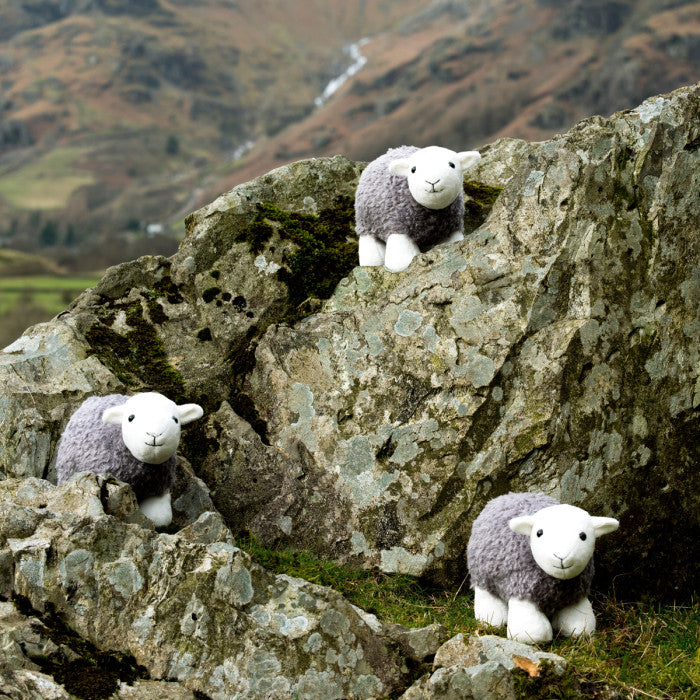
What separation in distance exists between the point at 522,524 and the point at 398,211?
4573mm

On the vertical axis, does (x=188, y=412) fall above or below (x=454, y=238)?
below

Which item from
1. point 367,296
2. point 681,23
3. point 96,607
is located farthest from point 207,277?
point 681,23

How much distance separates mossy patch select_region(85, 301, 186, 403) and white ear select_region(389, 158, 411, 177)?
3.86 m

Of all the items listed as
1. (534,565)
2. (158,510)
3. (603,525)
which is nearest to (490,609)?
(534,565)

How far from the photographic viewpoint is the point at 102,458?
8523 mm

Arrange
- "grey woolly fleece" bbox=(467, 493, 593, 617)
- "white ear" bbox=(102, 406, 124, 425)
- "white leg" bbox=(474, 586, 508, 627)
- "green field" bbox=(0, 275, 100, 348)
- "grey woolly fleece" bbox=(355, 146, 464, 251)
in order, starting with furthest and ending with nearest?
"green field" bbox=(0, 275, 100, 348)
"grey woolly fleece" bbox=(355, 146, 464, 251)
"white ear" bbox=(102, 406, 124, 425)
"white leg" bbox=(474, 586, 508, 627)
"grey woolly fleece" bbox=(467, 493, 593, 617)

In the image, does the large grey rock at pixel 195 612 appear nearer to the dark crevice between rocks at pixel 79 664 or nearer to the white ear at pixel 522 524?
the dark crevice between rocks at pixel 79 664

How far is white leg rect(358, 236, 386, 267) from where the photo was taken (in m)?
10.9

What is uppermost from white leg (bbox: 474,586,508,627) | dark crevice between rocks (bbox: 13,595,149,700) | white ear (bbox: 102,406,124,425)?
white ear (bbox: 102,406,124,425)

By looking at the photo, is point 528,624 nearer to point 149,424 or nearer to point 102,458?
point 149,424

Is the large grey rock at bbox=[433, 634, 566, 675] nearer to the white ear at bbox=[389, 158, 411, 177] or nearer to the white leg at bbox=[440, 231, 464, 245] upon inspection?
the white leg at bbox=[440, 231, 464, 245]

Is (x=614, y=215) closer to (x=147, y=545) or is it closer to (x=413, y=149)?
(x=413, y=149)

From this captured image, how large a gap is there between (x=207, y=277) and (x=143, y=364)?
157 cm

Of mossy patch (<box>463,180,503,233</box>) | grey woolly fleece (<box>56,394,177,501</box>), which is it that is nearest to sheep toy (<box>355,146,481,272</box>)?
mossy patch (<box>463,180,503,233</box>)
